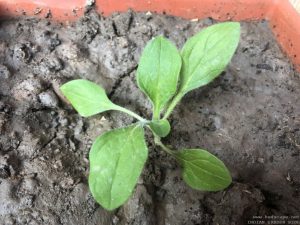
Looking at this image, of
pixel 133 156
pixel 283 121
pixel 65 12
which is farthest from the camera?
pixel 65 12

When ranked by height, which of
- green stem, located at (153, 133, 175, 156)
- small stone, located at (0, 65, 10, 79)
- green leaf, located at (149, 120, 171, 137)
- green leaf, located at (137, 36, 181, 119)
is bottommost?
small stone, located at (0, 65, 10, 79)

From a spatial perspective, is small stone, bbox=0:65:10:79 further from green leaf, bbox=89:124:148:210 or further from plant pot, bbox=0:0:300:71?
green leaf, bbox=89:124:148:210

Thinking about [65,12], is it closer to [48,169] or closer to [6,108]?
[6,108]

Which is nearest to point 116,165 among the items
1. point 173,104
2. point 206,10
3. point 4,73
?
point 173,104

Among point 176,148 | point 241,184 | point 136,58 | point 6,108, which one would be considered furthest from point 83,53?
point 241,184

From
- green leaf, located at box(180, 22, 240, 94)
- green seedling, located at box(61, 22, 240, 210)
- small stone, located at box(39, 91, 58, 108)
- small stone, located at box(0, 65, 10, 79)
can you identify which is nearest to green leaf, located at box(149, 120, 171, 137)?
green seedling, located at box(61, 22, 240, 210)

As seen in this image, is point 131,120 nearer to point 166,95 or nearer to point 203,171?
point 166,95
